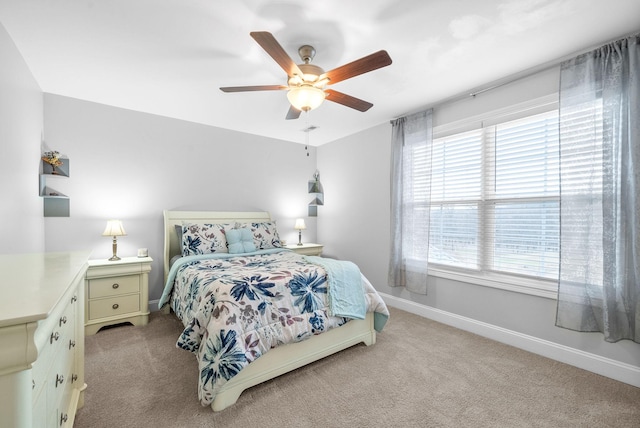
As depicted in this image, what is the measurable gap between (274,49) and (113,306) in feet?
9.75

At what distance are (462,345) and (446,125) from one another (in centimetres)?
228

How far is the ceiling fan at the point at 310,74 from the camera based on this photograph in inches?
66.6

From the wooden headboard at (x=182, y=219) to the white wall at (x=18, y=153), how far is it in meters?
1.12

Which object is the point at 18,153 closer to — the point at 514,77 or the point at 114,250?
the point at 114,250

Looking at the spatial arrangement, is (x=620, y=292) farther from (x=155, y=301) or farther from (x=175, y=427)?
(x=155, y=301)

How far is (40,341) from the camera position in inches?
29.9

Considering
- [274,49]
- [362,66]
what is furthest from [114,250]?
[362,66]

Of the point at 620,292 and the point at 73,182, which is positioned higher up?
the point at 73,182

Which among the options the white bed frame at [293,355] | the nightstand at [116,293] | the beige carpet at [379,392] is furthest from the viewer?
the nightstand at [116,293]

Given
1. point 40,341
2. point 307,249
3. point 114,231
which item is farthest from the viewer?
point 307,249

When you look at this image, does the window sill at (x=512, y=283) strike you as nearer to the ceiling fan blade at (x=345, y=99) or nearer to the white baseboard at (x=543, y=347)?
the white baseboard at (x=543, y=347)

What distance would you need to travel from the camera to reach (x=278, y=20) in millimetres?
1845

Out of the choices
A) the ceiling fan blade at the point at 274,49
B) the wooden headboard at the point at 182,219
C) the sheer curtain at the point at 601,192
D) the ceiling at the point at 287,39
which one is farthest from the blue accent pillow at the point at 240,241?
the sheer curtain at the point at 601,192

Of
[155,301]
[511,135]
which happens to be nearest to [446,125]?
[511,135]
